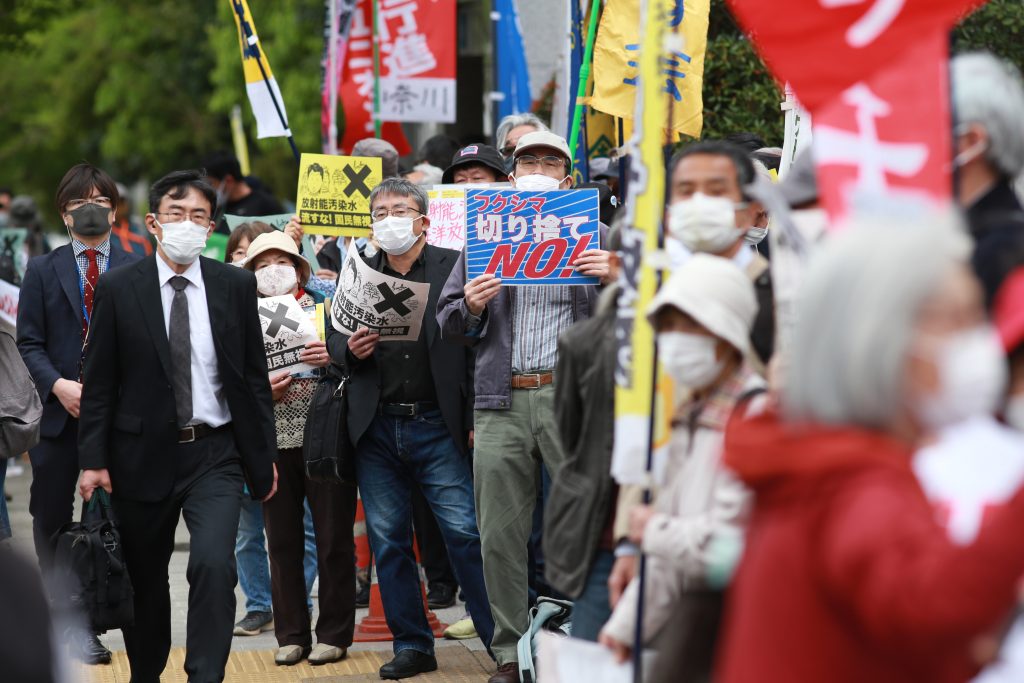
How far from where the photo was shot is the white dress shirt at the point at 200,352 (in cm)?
641

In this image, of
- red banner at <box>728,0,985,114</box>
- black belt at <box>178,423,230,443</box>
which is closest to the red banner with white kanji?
black belt at <box>178,423,230,443</box>

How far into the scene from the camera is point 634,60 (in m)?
7.49

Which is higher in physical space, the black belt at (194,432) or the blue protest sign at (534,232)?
the blue protest sign at (534,232)

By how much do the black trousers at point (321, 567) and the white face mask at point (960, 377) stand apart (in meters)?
5.45

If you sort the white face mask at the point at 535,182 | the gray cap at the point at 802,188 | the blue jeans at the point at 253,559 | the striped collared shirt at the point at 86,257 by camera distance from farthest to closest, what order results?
the blue jeans at the point at 253,559
the striped collared shirt at the point at 86,257
the white face mask at the point at 535,182
the gray cap at the point at 802,188

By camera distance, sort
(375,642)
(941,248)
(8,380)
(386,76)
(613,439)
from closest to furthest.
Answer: (941,248), (613,439), (8,380), (375,642), (386,76)

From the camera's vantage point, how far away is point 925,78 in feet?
12.3

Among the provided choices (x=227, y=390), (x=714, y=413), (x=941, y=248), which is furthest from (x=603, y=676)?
(x=227, y=390)

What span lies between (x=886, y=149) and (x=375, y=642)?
16.5 feet

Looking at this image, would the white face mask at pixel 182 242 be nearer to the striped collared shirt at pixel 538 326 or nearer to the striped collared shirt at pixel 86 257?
the striped collared shirt at pixel 86 257

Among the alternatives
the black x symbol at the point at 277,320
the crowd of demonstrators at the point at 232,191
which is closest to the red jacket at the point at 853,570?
the black x symbol at the point at 277,320

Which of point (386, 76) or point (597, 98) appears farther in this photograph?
point (386, 76)

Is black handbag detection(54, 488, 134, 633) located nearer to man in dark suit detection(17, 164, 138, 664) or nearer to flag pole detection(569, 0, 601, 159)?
man in dark suit detection(17, 164, 138, 664)

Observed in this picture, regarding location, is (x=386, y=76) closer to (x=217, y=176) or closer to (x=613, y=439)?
(x=217, y=176)
